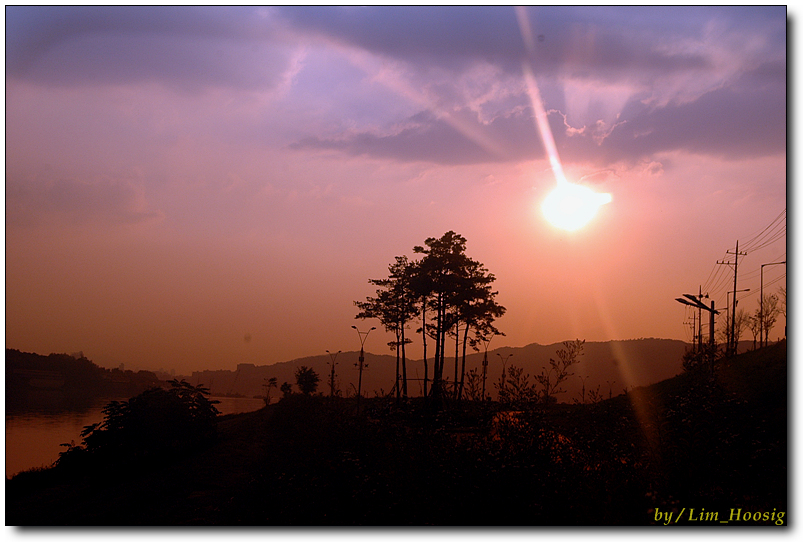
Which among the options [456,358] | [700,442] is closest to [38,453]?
[700,442]

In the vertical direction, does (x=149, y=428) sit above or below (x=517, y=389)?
below

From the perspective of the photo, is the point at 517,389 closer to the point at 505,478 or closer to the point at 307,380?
the point at 505,478

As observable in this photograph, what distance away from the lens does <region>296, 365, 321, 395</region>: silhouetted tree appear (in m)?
70.9

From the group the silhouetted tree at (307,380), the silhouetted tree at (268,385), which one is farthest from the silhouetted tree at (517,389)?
the silhouetted tree at (268,385)

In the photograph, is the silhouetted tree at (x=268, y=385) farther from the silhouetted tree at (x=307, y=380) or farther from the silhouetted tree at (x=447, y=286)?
the silhouetted tree at (x=447, y=286)

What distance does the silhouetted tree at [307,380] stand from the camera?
233ft

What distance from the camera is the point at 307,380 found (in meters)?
71.9

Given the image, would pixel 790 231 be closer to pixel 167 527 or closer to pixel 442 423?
pixel 442 423

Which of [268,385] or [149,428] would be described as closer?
[149,428]

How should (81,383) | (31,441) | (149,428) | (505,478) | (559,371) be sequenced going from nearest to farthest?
(505,478) < (559,371) < (149,428) < (31,441) < (81,383)

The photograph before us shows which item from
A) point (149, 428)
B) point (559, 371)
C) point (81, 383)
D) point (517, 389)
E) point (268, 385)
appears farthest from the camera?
point (268, 385)

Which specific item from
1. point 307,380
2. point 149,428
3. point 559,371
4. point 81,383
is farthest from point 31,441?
point 81,383

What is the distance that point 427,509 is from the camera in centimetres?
884

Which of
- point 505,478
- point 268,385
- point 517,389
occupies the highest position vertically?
point 517,389
